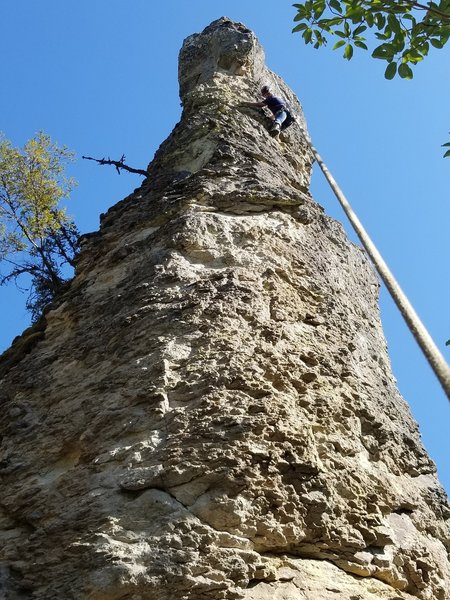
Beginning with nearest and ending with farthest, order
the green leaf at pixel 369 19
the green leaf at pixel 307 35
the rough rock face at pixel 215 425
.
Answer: the rough rock face at pixel 215 425 < the green leaf at pixel 369 19 < the green leaf at pixel 307 35

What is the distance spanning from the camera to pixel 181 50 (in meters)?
13.5

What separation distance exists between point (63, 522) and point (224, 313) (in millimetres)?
2163

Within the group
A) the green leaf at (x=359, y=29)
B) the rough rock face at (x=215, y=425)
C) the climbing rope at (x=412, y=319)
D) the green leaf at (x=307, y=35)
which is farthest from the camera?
the green leaf at (x=307, y=35)

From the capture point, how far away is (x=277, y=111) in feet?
36.3

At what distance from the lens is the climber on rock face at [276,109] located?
10.8m

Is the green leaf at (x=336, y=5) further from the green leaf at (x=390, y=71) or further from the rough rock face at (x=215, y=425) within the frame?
the rough rock face at (x=215, y=425)

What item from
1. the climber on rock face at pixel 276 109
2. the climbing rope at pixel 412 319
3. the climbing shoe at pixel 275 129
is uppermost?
the climber on rock face at pixel 276 109

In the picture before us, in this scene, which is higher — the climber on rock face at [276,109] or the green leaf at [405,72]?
the climber on rock face at [276,109]

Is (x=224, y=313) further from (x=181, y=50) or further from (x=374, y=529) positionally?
(x=181, y=50)

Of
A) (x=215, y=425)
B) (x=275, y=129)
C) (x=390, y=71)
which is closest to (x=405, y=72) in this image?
(x=390, y=71)

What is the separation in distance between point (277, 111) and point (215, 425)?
6907mm

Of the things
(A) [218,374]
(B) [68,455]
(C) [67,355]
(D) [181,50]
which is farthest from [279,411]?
(D) [181,50]

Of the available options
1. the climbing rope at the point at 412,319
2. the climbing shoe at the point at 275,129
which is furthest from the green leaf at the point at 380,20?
the climbing shoe at the point at 275,129

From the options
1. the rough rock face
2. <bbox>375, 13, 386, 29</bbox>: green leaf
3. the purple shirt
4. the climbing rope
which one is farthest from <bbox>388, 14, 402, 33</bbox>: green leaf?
the purple shirt
